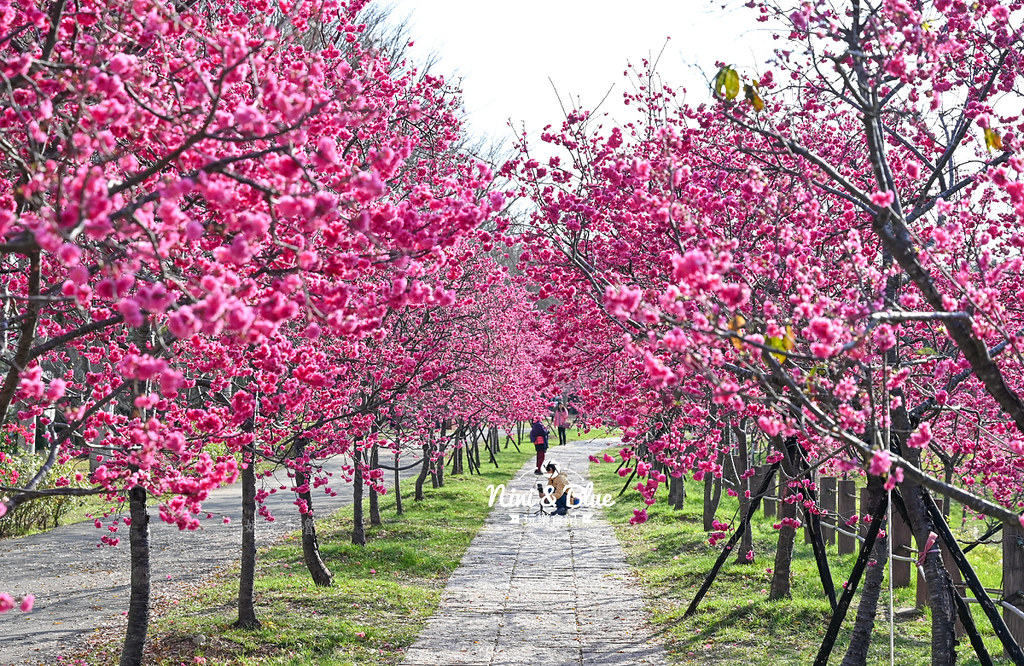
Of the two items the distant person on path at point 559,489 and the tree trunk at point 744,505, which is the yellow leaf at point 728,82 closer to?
the tree trunk at point 744,505

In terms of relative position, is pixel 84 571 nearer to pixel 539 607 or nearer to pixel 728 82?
pixel 539 607

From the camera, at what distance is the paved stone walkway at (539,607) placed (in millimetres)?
8320

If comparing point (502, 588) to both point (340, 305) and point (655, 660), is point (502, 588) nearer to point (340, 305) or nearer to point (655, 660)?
point (655, 660)

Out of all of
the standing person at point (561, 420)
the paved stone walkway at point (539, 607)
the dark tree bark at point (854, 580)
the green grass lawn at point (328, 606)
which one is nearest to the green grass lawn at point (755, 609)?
the paved stone walkway at point (539, 607)

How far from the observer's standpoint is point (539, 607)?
408 inches

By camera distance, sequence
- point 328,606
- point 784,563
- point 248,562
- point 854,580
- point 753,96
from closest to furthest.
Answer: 1. point 753,96
2. point 854,580
3. point 248,562
4. point 784,563
5. point 328,606

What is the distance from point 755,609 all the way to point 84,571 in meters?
8.96

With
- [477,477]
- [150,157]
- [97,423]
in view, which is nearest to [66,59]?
[150,157]

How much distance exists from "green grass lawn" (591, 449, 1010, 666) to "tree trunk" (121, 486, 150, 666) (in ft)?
15.3

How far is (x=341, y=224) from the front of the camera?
440cm

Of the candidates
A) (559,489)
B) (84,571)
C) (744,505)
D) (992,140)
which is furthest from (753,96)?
(559,489)

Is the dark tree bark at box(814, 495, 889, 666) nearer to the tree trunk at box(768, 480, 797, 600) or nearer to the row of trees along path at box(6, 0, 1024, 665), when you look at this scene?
the row of trees along path at box(6, 0, 1024, 665)

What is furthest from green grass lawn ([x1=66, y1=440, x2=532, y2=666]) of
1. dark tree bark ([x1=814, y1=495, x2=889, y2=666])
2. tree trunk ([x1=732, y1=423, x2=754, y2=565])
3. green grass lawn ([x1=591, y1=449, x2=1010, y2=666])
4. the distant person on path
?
tree trunk ([x1=732, y1=423, x2=754, y2=565])

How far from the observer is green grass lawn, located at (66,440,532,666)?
805 centimetres
